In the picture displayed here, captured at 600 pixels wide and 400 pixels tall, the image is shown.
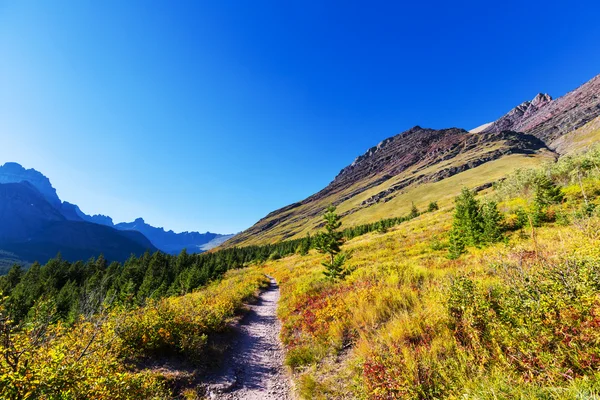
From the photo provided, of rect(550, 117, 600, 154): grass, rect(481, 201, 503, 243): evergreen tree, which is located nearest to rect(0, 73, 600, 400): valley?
rect(481, 201, 503, 243): evergreen tree

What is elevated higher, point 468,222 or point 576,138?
point 576,138

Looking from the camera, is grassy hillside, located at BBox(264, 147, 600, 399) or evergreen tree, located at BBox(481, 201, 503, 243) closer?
grassy hillside, located at BBox(264, 147, 600, 399)

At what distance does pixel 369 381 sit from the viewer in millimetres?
5105

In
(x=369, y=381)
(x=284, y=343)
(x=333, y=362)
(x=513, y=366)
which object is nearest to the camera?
(x=513, y=366)

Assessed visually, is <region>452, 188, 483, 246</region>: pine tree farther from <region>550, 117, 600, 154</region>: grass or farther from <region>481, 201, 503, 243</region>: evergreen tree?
<region>550, 117, 600, 154</region>: grass

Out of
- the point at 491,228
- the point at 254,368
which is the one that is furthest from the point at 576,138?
the point at 254,368

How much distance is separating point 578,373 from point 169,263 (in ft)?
253

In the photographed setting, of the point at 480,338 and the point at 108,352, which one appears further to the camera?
the point at 108,352

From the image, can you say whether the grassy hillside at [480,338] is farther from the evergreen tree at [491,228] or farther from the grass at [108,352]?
the evergreen tree at [491,228]

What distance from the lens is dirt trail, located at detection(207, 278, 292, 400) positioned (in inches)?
274

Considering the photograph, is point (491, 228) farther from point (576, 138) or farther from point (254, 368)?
point (576, 138)

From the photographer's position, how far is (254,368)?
27.7ft

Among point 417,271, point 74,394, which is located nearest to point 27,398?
point 74,394

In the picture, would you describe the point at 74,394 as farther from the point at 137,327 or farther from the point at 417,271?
the point at 417,271
